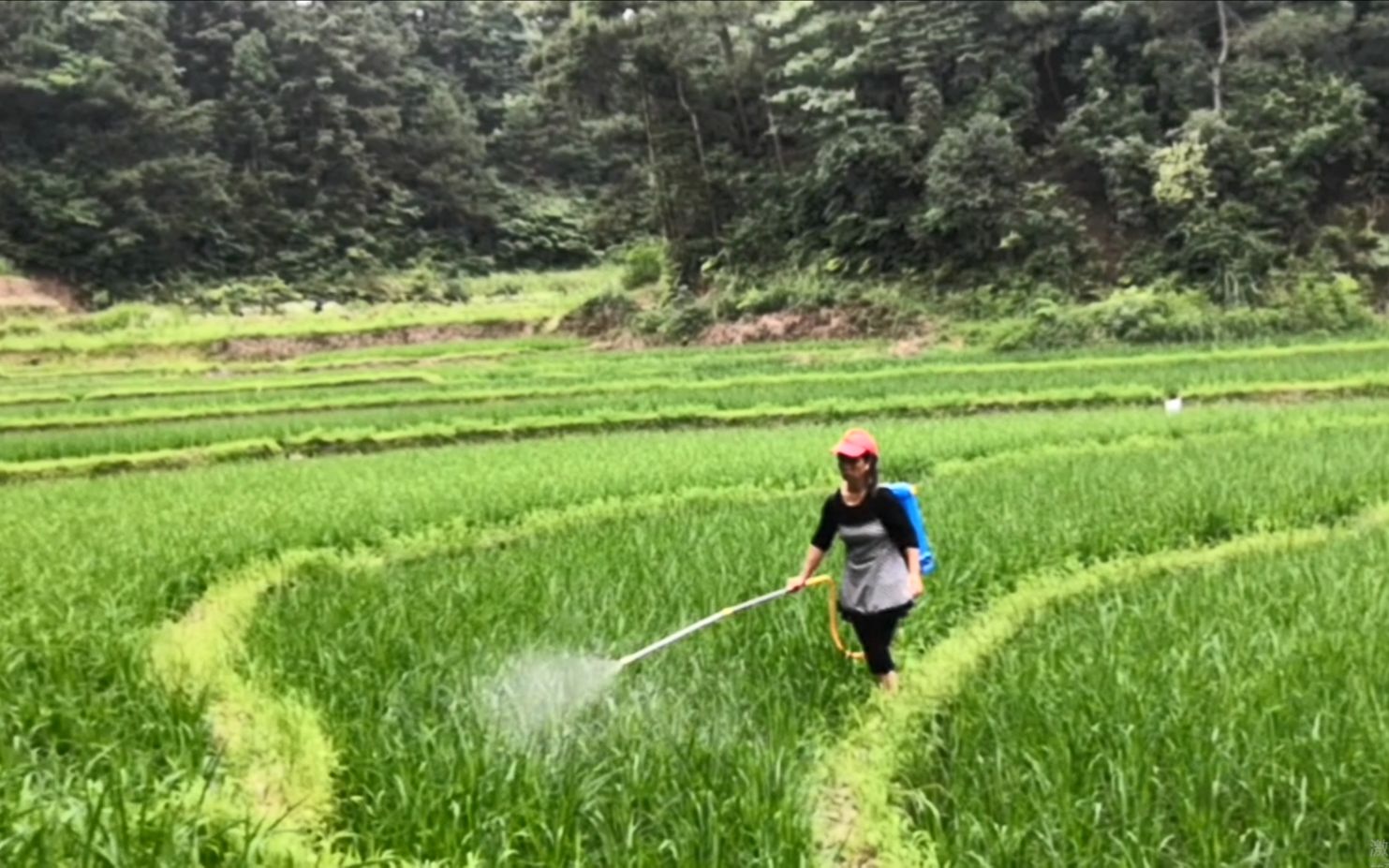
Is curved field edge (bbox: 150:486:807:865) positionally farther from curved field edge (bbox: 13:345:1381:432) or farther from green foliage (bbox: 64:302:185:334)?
green foliage (bbox: 64:302:185:334)

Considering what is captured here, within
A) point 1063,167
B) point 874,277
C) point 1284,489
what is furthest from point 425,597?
point 1063,167

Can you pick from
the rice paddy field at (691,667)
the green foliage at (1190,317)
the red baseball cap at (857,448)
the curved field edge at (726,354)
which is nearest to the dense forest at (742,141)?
the green foliage at (1190,317)

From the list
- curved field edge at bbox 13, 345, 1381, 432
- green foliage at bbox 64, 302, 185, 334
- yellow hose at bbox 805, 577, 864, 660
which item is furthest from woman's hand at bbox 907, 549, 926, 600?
green foliage at bbox 64, 302, 185, 334

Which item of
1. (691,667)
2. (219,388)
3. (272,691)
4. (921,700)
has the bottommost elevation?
(219,388)

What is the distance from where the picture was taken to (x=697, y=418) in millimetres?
14562

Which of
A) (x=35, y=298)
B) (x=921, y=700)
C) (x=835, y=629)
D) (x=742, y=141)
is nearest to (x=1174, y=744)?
(x=921, y=700)

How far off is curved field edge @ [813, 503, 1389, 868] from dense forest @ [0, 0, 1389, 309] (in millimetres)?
16798

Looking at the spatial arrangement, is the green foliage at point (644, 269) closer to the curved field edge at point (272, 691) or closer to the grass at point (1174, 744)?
the curved field edge at point (272, 691)

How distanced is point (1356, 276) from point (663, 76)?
15.8 m

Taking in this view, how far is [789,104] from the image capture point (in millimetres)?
28391

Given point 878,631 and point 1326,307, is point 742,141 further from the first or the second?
point 878,631

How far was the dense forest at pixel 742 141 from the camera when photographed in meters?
22.6

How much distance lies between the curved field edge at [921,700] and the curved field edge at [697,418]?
7.48 m

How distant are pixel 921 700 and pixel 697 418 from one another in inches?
411
